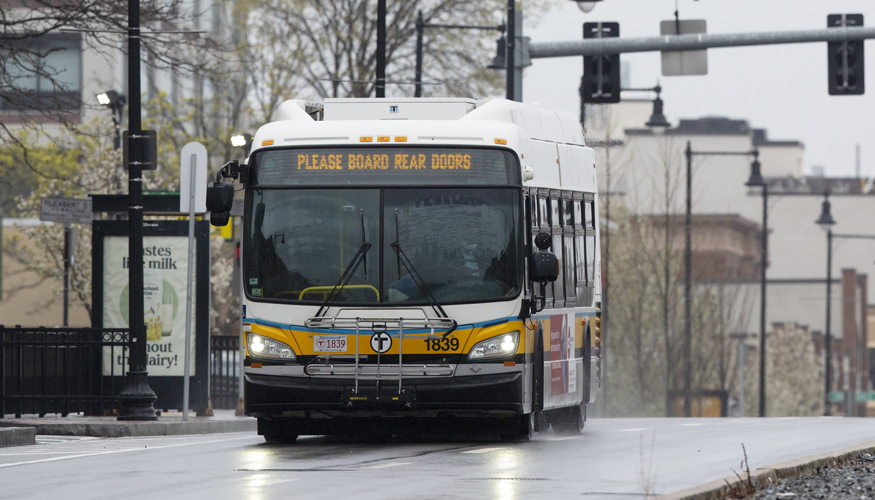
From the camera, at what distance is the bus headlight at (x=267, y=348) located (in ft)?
47.5

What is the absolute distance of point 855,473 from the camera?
12672 millimetres

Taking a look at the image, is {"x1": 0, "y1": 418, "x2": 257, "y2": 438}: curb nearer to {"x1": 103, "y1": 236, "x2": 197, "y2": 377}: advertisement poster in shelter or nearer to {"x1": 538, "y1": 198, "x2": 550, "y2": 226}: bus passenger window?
{"x1": 103, "y1": 236, "x2": 197, "y2": 377}: advertisement poster in shelter

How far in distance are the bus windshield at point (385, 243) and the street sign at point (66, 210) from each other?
8.69m

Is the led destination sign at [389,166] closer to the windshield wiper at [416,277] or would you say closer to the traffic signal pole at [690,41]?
the windshield wiper at [416,277]

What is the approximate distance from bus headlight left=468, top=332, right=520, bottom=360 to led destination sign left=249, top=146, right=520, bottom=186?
1439 mm

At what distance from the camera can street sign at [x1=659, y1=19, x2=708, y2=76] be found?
2466 cm

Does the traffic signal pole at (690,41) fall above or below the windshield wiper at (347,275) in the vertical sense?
above

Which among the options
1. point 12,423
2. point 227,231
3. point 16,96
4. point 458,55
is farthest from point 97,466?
point 458,55

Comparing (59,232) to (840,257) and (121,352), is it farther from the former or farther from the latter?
(840,257)

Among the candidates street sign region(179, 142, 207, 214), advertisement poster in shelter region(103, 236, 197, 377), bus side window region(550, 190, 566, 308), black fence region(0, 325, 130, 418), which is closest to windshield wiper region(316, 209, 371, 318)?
bus side window region(550, 190, 566, 308)

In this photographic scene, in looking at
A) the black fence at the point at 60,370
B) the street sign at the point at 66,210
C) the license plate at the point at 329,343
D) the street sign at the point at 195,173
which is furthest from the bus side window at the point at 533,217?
the street sign at the point at 66,210

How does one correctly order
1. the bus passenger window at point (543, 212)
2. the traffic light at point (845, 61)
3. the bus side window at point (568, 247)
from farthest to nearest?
Result: the traffic light at point (845, 61) < the bus side window at point (568, 247) < the bus passenger window at point (543, 212)

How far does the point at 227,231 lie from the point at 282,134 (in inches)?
497

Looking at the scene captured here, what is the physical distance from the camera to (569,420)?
18.2m
